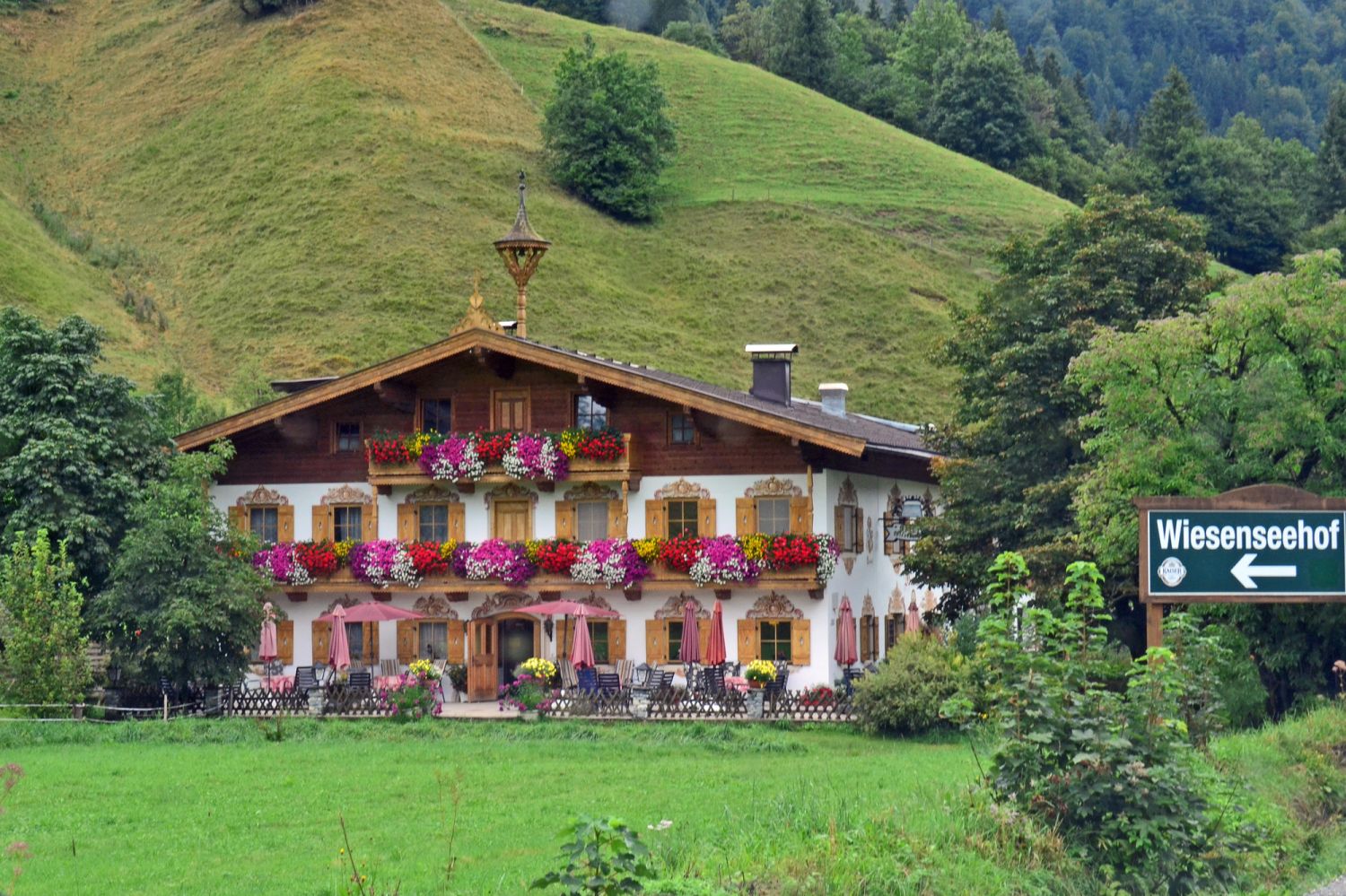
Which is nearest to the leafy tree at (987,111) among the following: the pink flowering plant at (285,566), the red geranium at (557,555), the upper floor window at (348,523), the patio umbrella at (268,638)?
the upper floor window at (348,523)

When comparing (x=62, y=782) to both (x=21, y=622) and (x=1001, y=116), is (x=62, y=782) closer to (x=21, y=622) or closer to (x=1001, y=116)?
(x=21, y=622)

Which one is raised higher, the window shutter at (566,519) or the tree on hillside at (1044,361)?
the tree on hillside at (1044,361)

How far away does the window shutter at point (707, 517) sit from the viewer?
122 ft

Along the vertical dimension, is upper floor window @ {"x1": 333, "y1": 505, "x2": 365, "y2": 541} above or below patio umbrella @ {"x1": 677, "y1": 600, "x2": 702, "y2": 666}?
above

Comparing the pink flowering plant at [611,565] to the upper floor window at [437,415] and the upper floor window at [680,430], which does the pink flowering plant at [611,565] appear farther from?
the upper floor window at [437,415]

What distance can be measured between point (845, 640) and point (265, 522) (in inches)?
504

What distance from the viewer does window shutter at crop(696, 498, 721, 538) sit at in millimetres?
37094

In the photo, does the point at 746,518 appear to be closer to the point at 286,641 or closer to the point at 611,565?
the point at 611,565

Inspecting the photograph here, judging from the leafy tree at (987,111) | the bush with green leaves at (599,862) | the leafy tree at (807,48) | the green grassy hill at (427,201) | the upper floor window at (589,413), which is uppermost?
the leafy tree at (807,48)

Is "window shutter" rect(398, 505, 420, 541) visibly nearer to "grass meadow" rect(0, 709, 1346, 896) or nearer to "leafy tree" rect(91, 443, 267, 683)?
"leafy tree" rect(91, 443, 267, 683)

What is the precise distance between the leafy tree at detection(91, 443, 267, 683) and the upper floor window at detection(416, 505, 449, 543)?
5045 mm

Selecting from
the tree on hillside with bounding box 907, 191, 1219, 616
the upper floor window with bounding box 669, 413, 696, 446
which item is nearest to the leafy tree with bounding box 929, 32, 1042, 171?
the tree on hillside with bounding box 907, 191, 1219, 616

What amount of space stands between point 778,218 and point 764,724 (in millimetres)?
78435

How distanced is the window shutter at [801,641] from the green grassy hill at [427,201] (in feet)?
120
